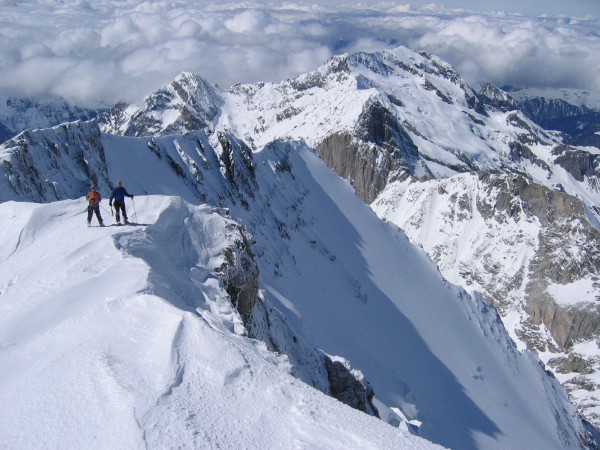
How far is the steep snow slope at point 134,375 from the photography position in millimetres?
10531

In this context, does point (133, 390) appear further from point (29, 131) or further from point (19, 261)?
point (29, 131)

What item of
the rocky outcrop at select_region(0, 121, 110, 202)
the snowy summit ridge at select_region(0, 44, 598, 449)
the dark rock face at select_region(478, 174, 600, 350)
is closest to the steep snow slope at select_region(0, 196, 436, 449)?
the snowy summit ridge at select_region(0, 44, 598, 449)

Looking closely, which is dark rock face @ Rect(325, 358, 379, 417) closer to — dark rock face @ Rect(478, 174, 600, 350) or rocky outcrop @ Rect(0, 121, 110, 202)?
rocky outcrop @ Rect(0, 121, 110, 202)

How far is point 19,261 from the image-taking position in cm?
1912

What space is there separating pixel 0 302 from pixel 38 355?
166 inches

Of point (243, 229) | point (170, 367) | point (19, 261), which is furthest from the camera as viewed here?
point (243, 229)

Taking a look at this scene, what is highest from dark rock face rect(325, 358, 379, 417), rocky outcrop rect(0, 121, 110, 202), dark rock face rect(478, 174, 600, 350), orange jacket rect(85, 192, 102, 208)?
orange jacket rect(85, 192, 102, 208)

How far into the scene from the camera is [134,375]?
11922 mm

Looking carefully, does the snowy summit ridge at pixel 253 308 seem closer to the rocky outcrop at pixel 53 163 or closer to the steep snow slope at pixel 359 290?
the rocky outcrop at pixel 53 163

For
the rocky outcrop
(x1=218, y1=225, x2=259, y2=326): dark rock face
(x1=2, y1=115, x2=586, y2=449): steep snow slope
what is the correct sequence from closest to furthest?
(x1=218, y1=225, x2=259, y2=326): dark rock face
the rocky outcrop
(x1=2, y1=115, x2=586, y2=449): steep snow slope

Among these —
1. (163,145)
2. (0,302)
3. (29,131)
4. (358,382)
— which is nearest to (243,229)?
(358,382)

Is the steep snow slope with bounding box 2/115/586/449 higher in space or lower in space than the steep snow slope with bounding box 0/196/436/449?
lower

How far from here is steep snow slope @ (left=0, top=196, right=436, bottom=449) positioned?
34.6 ft

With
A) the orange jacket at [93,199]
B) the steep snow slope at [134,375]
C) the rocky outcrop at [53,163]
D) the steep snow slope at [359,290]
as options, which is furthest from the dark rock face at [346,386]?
the rocky outcrop at [53,163]
